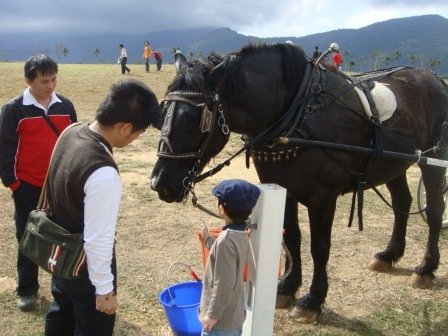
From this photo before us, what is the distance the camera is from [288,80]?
3.17m

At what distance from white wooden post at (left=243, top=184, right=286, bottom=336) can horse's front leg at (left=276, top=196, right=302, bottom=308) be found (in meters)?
0.89

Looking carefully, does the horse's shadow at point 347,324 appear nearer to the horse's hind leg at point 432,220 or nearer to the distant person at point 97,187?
the horse's hind leg at point 432,220

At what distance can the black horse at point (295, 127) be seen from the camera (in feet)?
9.18

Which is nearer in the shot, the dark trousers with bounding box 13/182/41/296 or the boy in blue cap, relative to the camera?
the boy in blue cap

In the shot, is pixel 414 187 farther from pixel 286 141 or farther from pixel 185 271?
pixel 286 141

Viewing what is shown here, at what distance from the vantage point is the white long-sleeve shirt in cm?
199

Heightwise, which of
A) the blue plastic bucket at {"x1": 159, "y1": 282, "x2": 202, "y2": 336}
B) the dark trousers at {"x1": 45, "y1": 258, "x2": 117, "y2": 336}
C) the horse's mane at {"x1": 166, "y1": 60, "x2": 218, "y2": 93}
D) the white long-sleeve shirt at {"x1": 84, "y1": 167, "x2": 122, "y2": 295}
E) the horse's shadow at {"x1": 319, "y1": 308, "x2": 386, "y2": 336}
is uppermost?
the horse's mane at {"x1": 166, "y1": 60, "x2": 218, "y2": 93}

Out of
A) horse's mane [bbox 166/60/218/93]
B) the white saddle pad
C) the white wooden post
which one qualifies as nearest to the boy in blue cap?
the white wooden post

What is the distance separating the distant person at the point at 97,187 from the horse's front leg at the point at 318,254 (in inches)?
64.0

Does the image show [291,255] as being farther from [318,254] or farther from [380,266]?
[380,266]

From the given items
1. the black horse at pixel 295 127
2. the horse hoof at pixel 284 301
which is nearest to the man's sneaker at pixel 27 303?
the black horse at pixel 295 127

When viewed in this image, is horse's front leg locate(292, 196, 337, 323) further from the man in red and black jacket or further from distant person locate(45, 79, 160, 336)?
the man in red and black jacket

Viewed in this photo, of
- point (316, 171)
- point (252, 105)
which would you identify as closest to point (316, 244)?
point (316, 171)

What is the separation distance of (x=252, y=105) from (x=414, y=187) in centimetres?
601
